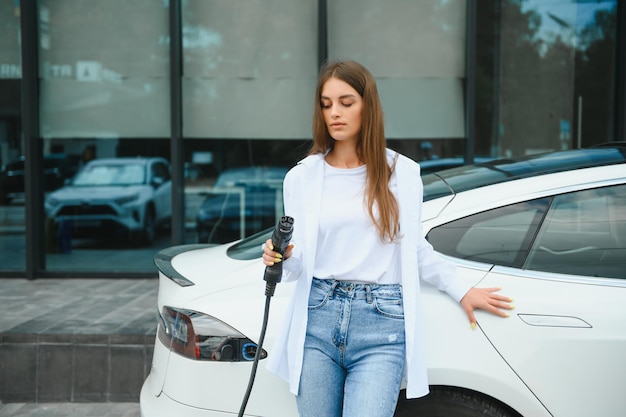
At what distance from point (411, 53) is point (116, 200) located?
360 cm

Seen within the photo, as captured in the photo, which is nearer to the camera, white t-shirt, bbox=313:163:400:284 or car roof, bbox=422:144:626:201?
white t-shirt, bbox=313:163:400:284

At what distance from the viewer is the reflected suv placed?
698cm

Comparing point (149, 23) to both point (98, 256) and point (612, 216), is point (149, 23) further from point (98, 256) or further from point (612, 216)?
point (612, 216)

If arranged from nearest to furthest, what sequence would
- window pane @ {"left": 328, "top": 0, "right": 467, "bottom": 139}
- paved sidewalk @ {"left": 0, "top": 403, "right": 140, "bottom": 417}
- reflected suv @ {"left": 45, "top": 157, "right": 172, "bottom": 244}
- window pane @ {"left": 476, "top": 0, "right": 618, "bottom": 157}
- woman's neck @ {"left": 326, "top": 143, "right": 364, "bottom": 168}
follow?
woman's neck @ {"left": 326, "top": 143, "right": 364, "bottom": 168} < paved sidewalk @ {"left": 0, "top": 403, "right": 140, "bottom": 417} < window pane @ {"left": 328, "top": 0, "right": 467, "bottom": 139} < window pane @ {"left": 476, "top": 0, "right": 618, "bottom": 157} < reflected suv @ {"left": 45, "top": 157, "right": 172, "bottom": 244}

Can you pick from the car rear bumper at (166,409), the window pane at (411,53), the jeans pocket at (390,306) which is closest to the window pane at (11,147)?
the window pane at (411,53)

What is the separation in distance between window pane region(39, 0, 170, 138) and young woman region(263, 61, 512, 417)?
16.7 feet

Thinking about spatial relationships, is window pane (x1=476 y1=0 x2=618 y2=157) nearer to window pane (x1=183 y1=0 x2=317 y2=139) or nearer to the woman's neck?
window pane (x1=183 y1=0 x2=317 y2=139)

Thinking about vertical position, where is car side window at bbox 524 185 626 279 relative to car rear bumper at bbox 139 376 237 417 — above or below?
above

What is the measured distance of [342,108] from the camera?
2.09 meters

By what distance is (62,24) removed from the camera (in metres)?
6.81

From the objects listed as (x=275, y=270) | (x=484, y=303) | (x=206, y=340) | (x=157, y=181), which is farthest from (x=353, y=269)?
(x=157, y=181)

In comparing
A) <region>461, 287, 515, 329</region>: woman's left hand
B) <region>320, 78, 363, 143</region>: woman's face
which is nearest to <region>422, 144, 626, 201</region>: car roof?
<region>461, 287, 515, 329</region>: woman's left hand

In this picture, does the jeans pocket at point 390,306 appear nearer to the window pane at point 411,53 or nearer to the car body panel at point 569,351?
the car body panel at point 569,351

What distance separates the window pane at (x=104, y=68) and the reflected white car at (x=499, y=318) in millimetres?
4685
